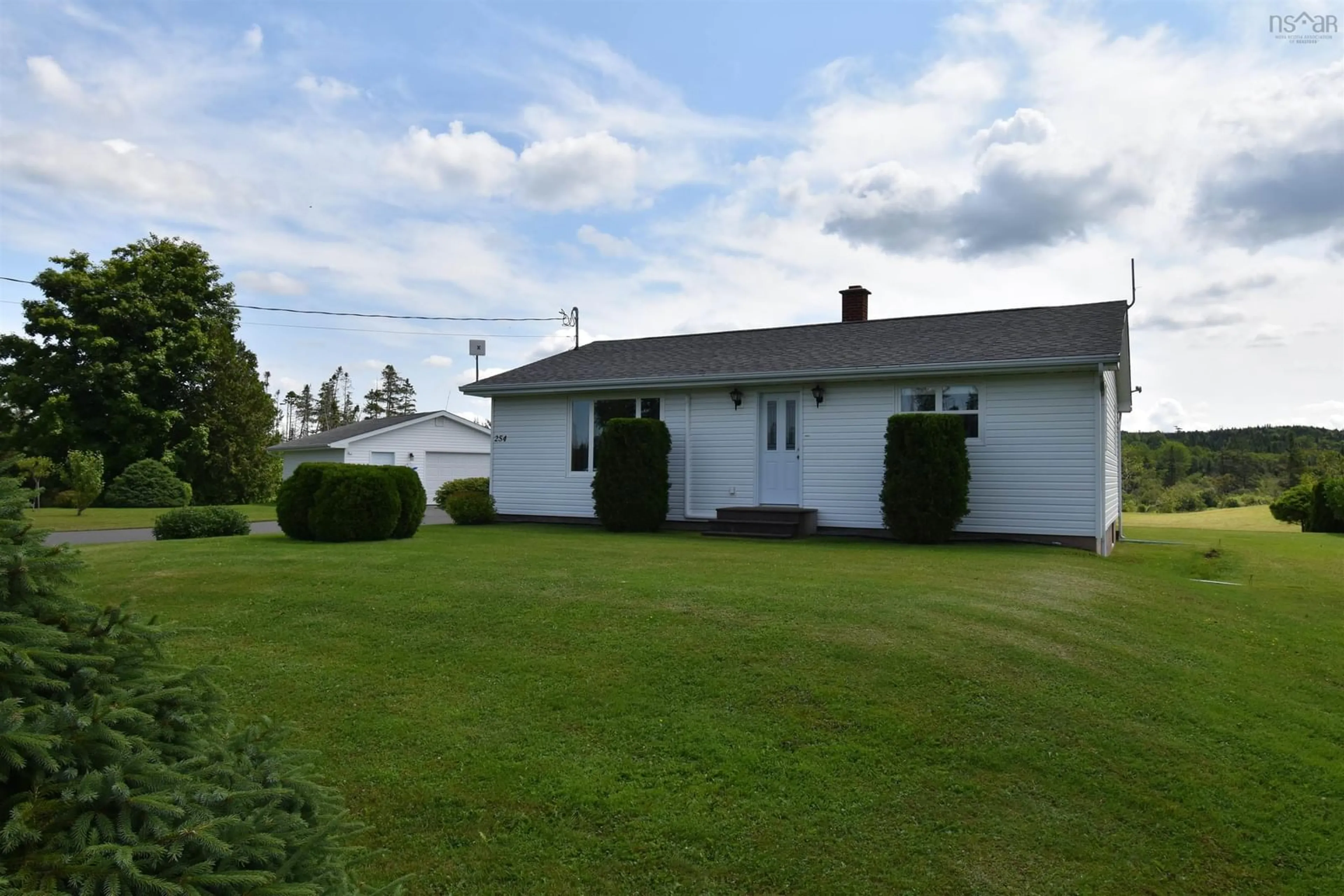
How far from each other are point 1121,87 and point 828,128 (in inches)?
170

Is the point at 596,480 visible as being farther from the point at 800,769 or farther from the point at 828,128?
the point at 800,769

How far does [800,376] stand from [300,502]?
782cm

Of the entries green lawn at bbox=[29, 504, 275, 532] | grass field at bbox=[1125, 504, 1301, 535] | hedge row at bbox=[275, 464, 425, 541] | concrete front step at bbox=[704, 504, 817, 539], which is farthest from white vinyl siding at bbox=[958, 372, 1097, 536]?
green lawn at bbox=[29, 504, 275, 532]

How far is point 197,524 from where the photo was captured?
1262 cm

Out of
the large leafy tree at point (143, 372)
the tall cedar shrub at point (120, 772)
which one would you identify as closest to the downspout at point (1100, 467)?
the tall cedar shrub at point (120, 772)

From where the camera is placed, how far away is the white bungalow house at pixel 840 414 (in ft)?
40.1

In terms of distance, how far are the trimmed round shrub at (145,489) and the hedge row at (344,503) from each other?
1756cm

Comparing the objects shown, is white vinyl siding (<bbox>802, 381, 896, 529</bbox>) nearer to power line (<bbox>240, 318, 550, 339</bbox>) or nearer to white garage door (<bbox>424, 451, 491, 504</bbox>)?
power line (<bbox>240, 318, 550, 339</bbox>)

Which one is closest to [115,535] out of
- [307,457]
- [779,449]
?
[779,449]

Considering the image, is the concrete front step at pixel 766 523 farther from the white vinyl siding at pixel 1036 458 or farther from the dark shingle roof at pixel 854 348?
the white vinyl siding at pixel 1036 458

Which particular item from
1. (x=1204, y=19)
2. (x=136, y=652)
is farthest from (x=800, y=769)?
(x=1204, y=19)

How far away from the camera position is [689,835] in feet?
11.8

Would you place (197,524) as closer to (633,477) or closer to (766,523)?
(633,477)

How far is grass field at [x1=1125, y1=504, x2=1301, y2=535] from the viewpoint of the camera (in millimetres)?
21219
